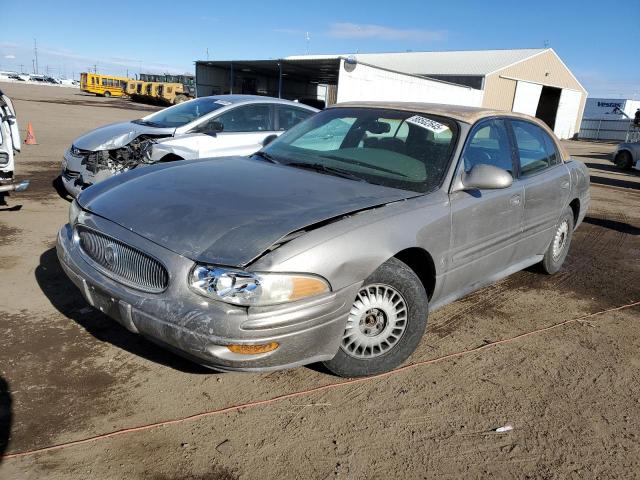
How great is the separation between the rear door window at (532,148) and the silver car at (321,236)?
0.03 m

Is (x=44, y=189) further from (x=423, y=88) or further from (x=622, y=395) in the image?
(x=423, y=88)

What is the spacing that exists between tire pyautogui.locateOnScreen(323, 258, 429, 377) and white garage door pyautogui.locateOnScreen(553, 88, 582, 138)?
139ft

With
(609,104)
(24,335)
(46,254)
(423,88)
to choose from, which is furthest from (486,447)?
(609,104)

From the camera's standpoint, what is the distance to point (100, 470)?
7.32 ft

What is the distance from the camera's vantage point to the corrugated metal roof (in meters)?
36.5

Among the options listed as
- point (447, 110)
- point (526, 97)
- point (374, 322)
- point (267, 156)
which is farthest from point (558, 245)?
point (526, 97)

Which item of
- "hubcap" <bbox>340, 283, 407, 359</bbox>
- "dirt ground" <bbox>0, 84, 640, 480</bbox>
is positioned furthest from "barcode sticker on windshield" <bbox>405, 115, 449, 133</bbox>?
"dirt ground" <bbox>0, 84, 640, 480</bbox>

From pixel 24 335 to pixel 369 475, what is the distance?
240 cm

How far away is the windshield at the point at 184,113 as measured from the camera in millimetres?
7238

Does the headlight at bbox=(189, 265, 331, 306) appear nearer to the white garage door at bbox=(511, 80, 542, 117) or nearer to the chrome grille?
the chrome grille

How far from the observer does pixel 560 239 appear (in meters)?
5.05

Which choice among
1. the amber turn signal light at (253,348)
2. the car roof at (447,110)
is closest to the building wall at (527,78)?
the car roof at (447,110)

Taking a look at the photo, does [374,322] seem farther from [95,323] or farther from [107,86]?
[107,86]

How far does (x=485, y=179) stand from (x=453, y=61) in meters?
40.5
